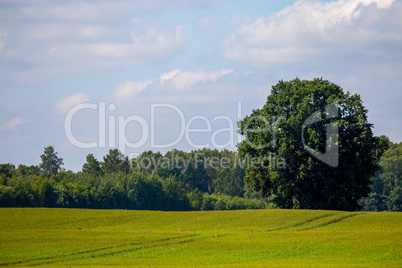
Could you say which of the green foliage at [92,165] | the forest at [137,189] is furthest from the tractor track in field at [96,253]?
the green foliage at [92,165]

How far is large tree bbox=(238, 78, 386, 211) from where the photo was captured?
69375mm

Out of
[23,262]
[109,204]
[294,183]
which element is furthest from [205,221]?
[109,204]

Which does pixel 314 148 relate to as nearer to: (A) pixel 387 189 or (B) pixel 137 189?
(B) pixel 137 189

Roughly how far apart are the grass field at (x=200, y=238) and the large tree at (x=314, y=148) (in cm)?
934

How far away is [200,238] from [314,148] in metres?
27.3

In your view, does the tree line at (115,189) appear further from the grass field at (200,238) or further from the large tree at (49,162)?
the grass field at (200,238)

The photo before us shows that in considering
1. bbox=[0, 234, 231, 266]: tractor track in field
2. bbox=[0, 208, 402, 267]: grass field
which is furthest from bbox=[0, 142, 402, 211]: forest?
bbox=[0, 234, 231, 266]: tractor track in field

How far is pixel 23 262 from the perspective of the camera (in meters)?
39.6

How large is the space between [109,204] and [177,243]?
92.2 m

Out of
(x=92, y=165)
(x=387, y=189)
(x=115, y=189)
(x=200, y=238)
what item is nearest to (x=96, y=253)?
(x=200, y=238)

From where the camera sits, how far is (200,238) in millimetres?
48875

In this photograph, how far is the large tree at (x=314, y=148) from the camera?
69375mm

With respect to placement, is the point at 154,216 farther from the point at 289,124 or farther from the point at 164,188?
the point at 164,188

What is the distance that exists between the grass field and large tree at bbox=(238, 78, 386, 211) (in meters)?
9.34
